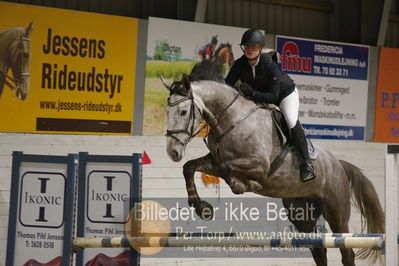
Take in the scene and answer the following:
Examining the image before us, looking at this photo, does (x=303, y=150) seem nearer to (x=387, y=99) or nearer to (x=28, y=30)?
(x=28, y=30)

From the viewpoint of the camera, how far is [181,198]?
5480 mm

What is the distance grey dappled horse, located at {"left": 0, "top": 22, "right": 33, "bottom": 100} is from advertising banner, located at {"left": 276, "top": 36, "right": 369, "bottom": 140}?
8.50 ft

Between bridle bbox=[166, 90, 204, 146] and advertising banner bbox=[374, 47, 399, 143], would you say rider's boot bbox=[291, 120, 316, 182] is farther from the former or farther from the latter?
advertising banner bbox=[374, 47, 399, 143]

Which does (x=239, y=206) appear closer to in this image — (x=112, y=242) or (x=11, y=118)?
(x=11, y=118)

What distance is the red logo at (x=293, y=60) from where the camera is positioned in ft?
20.0

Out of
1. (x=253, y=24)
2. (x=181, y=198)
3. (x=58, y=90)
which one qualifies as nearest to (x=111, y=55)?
(x=58, y=90)

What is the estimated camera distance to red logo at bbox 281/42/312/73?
20.0 ft

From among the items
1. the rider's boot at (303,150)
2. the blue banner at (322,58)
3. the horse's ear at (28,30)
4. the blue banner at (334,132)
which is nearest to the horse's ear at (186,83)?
the rider's boot at (303,150)

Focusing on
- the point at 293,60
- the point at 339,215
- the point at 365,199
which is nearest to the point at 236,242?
the point at 339,215

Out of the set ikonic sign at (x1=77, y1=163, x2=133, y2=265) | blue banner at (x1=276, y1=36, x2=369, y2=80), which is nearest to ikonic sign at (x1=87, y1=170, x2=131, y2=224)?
ikonic sign at (x1=77, y1=163, x2=133, y2=265)

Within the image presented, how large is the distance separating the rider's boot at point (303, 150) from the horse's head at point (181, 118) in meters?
0.61

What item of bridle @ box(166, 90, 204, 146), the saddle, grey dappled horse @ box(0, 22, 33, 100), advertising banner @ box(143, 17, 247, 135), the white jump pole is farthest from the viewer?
advertising banner @ box(143, 17, 247, 135)

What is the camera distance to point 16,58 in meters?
4.76

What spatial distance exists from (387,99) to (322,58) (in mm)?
1012
